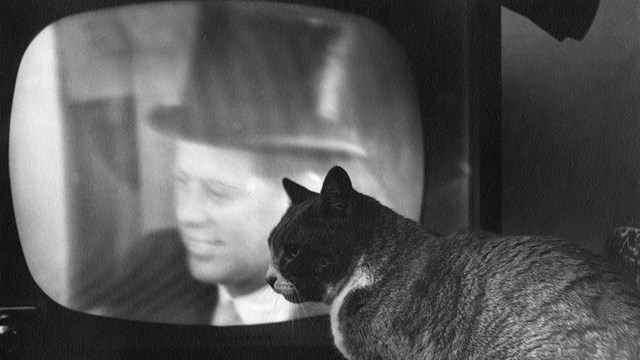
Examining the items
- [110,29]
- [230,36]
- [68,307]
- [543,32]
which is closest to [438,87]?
[543,32]

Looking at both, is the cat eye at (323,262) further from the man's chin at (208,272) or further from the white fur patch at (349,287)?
the man's chin at (208,272)

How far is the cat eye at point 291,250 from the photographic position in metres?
0.82

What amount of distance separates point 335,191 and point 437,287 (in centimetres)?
16

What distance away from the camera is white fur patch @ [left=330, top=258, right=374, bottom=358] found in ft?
2.64

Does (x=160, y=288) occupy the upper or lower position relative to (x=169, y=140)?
lower

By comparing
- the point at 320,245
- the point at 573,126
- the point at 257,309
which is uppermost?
the point at 573,126

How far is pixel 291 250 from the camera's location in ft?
2.71

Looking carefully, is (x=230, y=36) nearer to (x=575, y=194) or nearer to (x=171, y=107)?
(x=171, y=107)

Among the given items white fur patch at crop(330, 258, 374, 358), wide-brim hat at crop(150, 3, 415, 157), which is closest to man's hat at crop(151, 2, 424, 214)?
wide-brim hat at crop(150, 3, 415, 157)

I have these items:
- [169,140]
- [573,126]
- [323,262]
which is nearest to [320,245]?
[323,262]

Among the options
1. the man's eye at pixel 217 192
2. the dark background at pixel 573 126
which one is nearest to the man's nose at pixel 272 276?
the man's eye at pixel 217 192

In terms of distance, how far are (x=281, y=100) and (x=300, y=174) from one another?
98 millimetres

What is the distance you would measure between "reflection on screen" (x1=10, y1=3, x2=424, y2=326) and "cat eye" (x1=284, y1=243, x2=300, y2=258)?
0.07 metres

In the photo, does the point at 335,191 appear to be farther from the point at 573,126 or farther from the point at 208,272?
the point at 573,126
